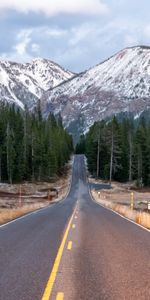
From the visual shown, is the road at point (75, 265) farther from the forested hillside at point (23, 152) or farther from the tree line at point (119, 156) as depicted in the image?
the tree line at point (119, 156)

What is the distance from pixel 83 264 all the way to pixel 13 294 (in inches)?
159

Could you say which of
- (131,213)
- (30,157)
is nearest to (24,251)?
(131,213)

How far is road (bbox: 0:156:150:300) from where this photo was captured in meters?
10.5

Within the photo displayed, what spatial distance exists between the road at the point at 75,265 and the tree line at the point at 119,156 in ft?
313

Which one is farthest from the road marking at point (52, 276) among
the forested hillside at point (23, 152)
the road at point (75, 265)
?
the forested hillside at point (23, 152)

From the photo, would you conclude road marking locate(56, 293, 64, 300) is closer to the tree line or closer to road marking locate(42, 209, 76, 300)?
road marking locate(42, 209, 76, 300)

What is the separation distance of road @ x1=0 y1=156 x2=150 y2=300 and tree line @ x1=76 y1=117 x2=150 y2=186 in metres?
95.5

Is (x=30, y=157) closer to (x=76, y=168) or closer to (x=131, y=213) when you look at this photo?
(x=76, y=168)

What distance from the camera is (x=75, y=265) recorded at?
45.5 feet

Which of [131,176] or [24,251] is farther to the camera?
[131,176]

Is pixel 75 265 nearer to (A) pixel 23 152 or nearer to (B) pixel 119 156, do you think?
(A) pixel 23 152

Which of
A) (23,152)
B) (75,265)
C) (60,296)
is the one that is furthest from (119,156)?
(60,296)

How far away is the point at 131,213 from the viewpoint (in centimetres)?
3653

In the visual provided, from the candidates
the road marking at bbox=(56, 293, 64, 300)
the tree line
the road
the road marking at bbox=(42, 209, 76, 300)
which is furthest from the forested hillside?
the road marking at bbox=(56, 293, 64, 300)
